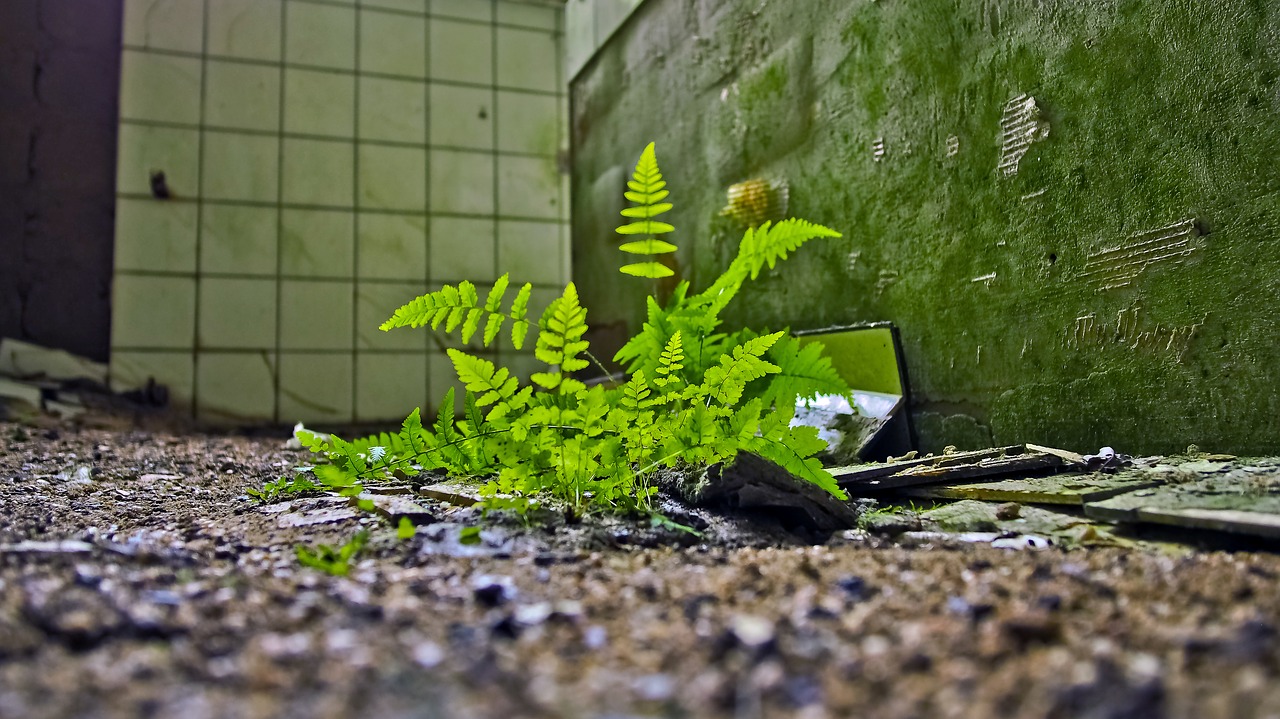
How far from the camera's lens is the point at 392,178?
147 inches

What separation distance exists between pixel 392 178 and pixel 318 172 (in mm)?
314

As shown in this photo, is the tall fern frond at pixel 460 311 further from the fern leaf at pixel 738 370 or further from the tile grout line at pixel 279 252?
the tile grout line at pixel 279 252

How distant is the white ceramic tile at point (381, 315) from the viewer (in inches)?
145

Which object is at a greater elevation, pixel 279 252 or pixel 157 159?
pixel 157 159

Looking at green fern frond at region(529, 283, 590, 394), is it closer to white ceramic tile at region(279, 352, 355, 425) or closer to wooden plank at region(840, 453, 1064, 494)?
wooden plank at region(840, 453, 1064, 494)

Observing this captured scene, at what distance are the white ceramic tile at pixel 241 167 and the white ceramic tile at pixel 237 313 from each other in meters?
0.38

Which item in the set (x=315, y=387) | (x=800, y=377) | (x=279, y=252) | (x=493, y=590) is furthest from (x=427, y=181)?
(x=493, y=590)

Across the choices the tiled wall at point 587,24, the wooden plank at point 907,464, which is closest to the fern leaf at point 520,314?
the wooden plank at point 907,464

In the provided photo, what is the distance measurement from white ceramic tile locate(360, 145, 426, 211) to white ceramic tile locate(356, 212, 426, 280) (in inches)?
2.3

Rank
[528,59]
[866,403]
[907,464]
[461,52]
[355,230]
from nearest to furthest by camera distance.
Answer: [907,464], [866,403], [355,230], [461,52], [528,59]

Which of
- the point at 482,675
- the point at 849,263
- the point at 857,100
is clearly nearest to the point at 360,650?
the point at 482,675

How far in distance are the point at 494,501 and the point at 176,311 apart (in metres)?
2.94

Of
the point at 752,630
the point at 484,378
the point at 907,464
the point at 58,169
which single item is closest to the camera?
the point at 752,630

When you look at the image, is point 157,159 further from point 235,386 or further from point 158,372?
point 235,386
